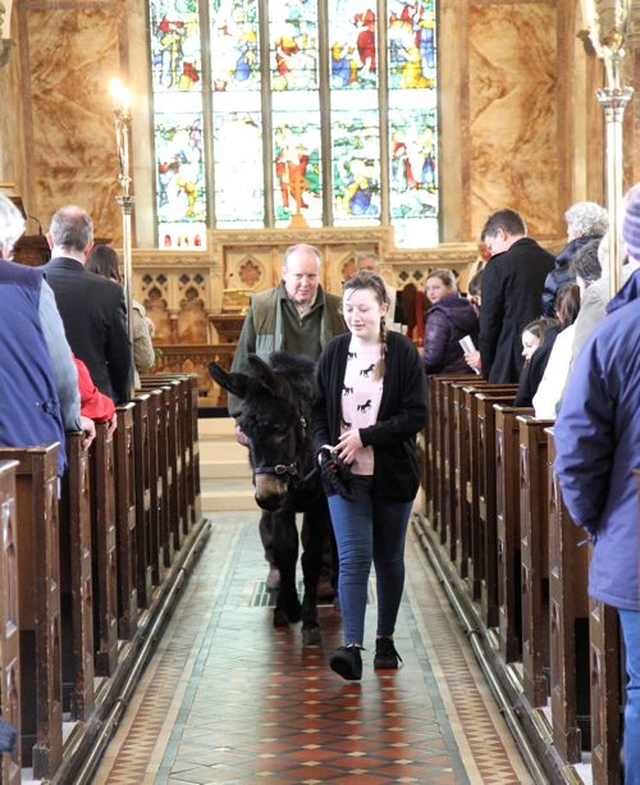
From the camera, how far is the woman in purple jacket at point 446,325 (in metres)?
8.91

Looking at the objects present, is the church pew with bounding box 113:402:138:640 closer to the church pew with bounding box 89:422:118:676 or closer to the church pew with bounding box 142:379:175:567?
the church pew with bounding box 89:422:118:676

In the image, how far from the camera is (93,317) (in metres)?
5.71

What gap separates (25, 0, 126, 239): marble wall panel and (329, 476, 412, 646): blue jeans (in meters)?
11.8

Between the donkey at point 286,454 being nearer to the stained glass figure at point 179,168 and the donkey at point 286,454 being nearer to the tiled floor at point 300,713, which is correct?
the tiled floor at point 300,713

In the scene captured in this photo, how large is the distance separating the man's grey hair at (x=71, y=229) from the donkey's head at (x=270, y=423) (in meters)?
0.67

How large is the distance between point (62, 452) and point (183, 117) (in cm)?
1339

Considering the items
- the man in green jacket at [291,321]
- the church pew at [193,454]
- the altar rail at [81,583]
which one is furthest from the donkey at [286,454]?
the church pew at [193,454]

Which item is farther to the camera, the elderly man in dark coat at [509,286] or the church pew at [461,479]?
the elderly man in dark coat at [509,286]

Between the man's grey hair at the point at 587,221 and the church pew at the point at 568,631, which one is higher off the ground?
the man's grey hair at the point at 587,221

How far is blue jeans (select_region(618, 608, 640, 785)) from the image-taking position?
3.02 meters

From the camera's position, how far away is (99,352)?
19.0ft

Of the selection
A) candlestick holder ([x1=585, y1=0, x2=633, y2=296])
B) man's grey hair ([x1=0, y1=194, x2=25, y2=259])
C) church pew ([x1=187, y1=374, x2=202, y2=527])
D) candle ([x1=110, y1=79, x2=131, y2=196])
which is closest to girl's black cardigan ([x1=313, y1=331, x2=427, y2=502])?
candlestick holder ([x1=585, y1=0, x2=633, y2=296])

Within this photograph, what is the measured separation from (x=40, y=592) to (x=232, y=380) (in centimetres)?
195

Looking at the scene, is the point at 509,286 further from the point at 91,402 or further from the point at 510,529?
the point at 91,402
